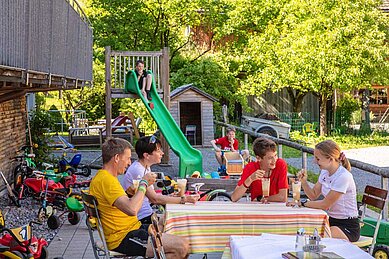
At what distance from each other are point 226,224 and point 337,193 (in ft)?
3.78

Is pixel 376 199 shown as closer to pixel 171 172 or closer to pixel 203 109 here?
pixel 171 172

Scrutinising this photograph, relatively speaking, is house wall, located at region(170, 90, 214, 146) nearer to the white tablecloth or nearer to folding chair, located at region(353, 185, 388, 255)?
folding chair, located at region(353, 185, 388, 255)

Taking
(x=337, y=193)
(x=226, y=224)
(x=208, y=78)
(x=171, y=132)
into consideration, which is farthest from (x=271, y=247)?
(x=208, y=78)

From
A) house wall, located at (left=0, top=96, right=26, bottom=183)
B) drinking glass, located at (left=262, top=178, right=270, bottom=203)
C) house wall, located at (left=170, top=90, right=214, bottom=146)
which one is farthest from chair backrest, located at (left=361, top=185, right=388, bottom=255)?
house wall, located at (left=170, top=90, right=214, bottom=146)

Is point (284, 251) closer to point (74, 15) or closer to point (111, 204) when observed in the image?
point (111, 204)

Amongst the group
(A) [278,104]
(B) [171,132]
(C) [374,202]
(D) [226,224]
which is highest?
(A) [278,104]

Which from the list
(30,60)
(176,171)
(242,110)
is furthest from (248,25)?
(30,60)

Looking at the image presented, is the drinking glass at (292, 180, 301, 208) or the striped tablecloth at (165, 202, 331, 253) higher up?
the drinking glass at (292, 180, 301, 208)

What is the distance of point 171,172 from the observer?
20156mm

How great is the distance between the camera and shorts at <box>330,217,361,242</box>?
281 inches

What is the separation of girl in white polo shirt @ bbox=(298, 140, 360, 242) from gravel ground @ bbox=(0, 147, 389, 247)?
4.85m

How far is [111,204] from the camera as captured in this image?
21.0 ft

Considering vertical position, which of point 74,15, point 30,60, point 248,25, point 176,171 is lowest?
point 176,171

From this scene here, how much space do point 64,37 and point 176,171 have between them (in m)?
7.55
